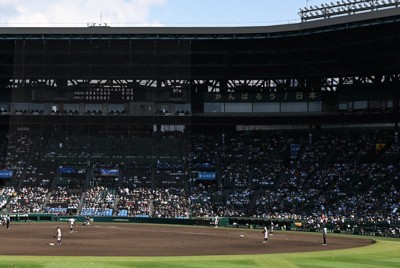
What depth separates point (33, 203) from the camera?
87.4m

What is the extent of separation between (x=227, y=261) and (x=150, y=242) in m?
14.6

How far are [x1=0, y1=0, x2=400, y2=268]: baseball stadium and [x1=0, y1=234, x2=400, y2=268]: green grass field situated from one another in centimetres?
2640

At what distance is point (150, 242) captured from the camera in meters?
55.5

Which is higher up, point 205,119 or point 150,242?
point 205,119

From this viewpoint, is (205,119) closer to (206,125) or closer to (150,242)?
(206,125)

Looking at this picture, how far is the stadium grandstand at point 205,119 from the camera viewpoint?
86250 millimetres

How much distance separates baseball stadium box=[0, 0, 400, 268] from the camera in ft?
274

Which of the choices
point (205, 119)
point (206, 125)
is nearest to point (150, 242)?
point (205, 119)

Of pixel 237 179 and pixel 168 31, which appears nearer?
pixel 168 31

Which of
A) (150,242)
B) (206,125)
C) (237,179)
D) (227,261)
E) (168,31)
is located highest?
(168,31)

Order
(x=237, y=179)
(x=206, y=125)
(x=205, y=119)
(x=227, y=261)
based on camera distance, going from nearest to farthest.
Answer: (x=227, y=261) → (x=237, y=179) → (x=205, y=119) → (x=206, y=125)

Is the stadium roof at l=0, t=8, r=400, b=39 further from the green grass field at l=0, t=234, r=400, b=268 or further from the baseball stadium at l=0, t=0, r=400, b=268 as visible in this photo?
the green grass field at l=0, t=234, r=400, b=268

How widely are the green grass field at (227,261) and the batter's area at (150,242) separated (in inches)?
111

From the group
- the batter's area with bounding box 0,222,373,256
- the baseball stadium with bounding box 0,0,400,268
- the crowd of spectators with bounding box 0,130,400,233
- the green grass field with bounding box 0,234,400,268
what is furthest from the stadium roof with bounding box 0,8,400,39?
the green grass field with bounding box 0,234,400,268
